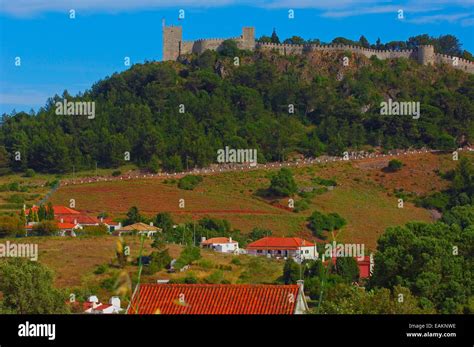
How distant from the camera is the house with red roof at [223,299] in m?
14.7

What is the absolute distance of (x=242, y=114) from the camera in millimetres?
89688

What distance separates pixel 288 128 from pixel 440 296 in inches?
2207

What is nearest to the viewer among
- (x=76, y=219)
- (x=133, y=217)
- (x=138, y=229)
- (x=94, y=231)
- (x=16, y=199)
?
(x=94, y=231)

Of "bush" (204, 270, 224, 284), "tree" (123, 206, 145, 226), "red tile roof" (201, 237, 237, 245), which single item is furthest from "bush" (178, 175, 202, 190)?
"bush" (204, 270, 224, 284)

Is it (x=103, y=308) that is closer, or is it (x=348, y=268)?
(x=103, y=308)

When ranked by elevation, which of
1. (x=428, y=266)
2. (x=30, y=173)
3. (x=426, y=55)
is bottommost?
(x=428, y=266)

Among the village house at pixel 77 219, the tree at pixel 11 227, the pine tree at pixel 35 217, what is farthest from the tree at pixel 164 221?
the tree at pixel 11 227

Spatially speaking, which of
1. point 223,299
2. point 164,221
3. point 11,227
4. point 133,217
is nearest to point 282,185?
point 164,221

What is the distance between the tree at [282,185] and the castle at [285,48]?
31240 mm

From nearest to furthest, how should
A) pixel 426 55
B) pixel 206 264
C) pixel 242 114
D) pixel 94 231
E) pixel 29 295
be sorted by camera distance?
pixel 29 295 < pixel 206 264 < pixel 94 231 < pixel 242 114 < pixel 426 55

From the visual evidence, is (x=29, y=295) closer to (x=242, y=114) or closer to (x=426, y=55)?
(x=242, y=114)

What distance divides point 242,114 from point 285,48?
14.7 metres

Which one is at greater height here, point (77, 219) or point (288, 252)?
point (77, 219)
